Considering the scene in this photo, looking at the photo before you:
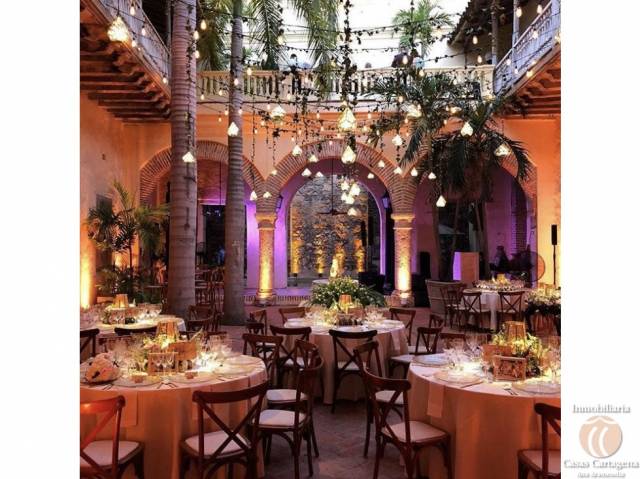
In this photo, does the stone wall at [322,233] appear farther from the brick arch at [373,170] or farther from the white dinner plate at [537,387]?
the white dinner plate at [537,387]

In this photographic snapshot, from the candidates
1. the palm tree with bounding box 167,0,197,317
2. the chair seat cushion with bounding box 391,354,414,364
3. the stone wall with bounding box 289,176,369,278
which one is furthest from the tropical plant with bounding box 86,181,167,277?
the stone wall with bounding box 289,176,369,278

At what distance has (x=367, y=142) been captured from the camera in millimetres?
13062

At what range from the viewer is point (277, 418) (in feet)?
13.2

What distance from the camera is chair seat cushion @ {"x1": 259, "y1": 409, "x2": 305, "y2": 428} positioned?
3.92m

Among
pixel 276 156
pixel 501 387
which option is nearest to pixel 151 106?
pixel 276 156

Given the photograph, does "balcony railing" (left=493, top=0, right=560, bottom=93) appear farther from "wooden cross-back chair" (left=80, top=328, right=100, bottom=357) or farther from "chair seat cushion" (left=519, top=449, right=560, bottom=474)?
"wooden cross-back chair" (left=80, top=328, right=100, bottom=357)

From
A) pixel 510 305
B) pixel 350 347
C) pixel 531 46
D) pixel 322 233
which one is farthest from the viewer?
pixel 322 233


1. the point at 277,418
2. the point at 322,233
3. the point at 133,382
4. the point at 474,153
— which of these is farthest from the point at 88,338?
the point at 322,233

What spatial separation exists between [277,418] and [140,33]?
7.40 metres

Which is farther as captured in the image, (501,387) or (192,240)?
(192,240)

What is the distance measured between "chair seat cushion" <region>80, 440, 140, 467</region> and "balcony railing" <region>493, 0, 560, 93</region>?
7.89 meters

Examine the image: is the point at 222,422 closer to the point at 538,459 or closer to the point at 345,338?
the point at 538,459
